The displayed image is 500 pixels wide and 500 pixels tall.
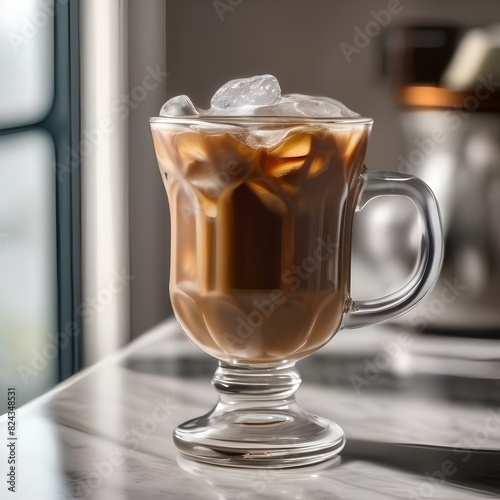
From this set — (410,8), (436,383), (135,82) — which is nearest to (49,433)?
(436,383)

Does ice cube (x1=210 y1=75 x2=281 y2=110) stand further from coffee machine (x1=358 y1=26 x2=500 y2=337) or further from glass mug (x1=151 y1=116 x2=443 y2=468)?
coffee machine (x1=358 y1=26 x2=500 y2=337)

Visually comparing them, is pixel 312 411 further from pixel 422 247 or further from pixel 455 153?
pixel 455 153

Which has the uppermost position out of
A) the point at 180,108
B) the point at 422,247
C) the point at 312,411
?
the point at 180,108

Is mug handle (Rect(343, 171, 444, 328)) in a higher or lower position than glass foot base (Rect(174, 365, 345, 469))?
higher

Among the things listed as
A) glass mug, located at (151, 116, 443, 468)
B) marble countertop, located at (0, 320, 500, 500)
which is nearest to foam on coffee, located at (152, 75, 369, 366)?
glass mug, located at (151, 116, 443, 468)

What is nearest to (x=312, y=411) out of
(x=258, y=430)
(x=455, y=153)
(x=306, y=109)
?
(x=258, y=430)

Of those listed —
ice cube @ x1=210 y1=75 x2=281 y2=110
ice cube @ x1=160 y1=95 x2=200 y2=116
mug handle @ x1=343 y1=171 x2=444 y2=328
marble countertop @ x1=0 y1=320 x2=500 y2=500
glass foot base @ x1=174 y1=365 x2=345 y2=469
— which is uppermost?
ice cube @ x1=210 y1=75 x2=281 y2=110
